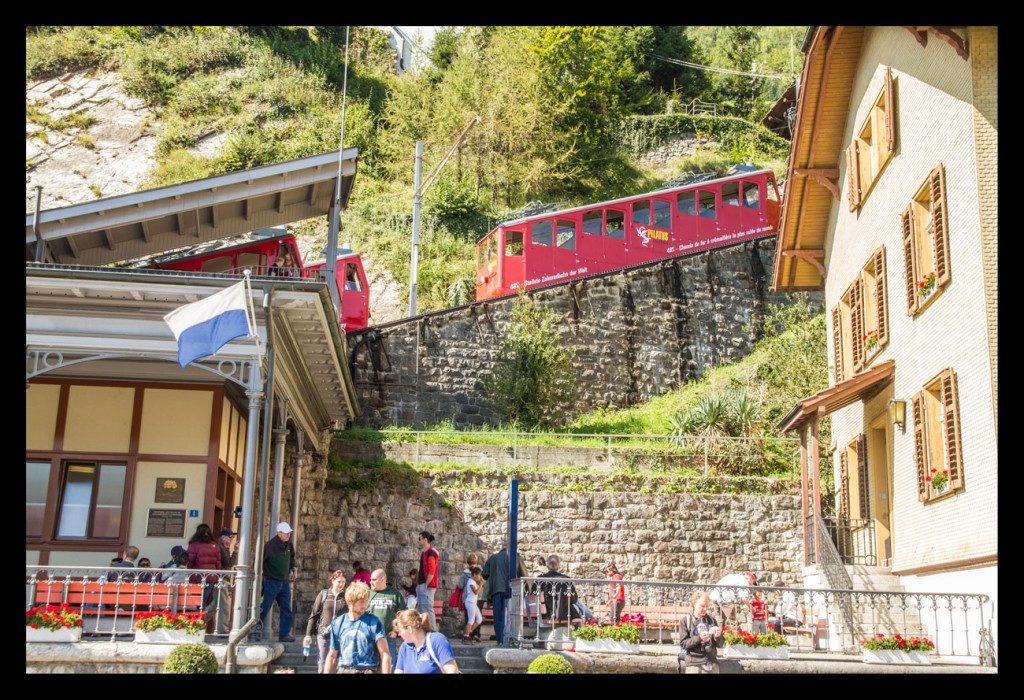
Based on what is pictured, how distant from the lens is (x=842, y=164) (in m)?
21.1

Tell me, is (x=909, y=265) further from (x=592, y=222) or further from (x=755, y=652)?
(x=592, y=222)

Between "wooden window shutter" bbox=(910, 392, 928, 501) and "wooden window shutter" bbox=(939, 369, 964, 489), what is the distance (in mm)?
912

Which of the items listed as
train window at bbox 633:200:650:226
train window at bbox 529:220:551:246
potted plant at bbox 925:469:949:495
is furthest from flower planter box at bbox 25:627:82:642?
train window at bbox 633:200:650:226

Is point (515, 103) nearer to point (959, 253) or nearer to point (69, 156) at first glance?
point (69, 156)

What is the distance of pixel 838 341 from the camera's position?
69.9 ft

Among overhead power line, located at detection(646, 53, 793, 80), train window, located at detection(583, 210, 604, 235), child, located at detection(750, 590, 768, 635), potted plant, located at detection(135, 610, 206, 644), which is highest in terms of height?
overhead power line, located at detection(646, 53, 793, 80)

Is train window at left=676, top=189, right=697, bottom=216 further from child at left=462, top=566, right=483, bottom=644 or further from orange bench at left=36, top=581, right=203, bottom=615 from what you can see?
orange bench at left=36, top=581, right=203, bottom=615

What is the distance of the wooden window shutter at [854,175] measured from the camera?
1962cm

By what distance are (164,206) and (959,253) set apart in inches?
465

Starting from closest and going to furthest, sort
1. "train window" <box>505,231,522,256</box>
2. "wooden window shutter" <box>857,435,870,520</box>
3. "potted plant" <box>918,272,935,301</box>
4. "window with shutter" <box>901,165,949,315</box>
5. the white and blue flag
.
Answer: the white and blue flag < "window with shutter" <box>901,165,949,315</box> < "potted plant" <box>918,272,935,301</box> < "wooden window shutter" <box>857,435,870,520</box> < "train window" <box>505,231,522,256</box>

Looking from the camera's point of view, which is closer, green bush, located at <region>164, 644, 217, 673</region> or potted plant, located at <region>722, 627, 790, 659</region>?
green bush, located at <region>164, 644, 217, 673</region>

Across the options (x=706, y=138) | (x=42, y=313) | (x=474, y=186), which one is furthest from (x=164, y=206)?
(x=706, y=138)

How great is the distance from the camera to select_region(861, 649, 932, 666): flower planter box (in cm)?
1303

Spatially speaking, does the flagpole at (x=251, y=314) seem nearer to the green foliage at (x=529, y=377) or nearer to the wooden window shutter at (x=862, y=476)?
the wooden window shutter at (x=862, y=476)
